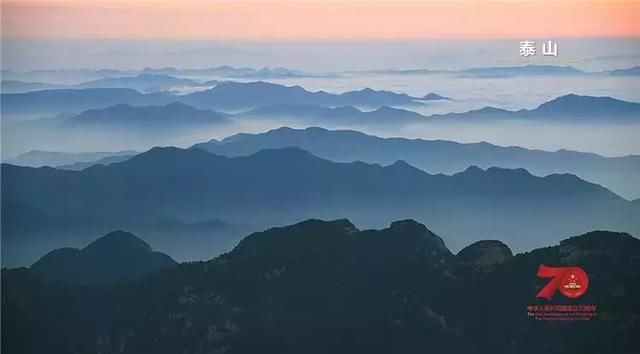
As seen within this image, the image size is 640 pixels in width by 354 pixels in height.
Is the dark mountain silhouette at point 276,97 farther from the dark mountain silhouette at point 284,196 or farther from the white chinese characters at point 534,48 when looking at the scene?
the white chinese characters at point 534,48

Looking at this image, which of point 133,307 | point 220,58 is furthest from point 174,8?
point 133,307

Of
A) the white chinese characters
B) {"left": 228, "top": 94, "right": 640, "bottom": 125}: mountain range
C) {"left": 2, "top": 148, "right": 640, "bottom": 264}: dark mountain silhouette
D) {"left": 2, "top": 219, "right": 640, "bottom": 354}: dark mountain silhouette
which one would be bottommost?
{"left": 2, "top": 219, "right": 640, "bottom": 354}: dark mountain silhouette

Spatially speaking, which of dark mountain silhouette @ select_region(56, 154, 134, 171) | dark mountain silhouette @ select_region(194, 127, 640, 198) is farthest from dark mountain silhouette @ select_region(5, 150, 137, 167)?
dark mountain silhouette @ select_region(194, 127, 640, 198)

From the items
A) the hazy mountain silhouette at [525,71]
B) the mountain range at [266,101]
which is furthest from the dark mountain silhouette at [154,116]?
the hazy mountain silhouette at [525,71]

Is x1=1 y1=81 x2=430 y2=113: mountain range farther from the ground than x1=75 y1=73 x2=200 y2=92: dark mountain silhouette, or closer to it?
closer to it

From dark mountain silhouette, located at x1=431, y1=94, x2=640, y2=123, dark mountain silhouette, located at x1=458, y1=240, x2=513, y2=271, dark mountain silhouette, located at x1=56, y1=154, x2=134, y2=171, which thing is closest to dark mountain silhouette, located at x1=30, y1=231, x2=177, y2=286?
dark mountain silhouette, located at x1=56, y1=154, x2=134, y2=171

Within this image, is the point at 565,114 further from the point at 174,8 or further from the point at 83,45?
the point at 83,45

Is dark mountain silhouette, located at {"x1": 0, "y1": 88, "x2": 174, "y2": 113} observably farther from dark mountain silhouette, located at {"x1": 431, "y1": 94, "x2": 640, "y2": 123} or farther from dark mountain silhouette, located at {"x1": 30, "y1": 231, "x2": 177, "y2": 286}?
dark mountain silhouette, located at {"x1": 431, "y1": 94, "x2": 640, "y2": 123}
